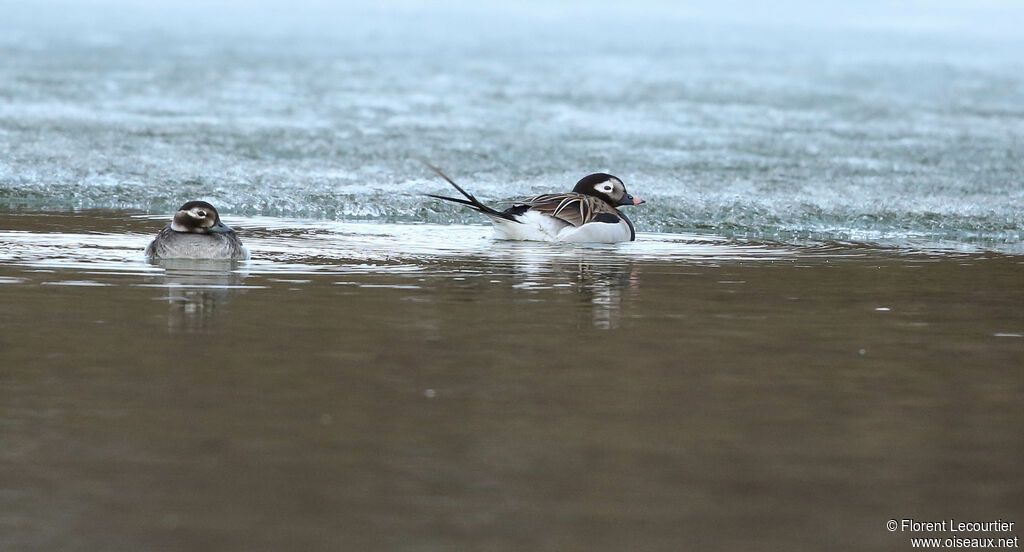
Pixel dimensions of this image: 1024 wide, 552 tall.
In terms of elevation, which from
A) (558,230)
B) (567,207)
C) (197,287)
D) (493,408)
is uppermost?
(567,207)

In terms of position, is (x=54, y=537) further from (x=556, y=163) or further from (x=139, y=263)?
(x=556, y=163)

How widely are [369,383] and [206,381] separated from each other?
1.91 ft

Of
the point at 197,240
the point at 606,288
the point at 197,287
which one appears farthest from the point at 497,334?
the point at 197,240

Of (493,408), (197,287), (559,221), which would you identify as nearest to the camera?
(493,408)

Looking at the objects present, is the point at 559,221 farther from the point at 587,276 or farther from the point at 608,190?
the point at 587,276

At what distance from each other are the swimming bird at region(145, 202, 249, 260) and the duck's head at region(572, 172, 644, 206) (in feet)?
11.2

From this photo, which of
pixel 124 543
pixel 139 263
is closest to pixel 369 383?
pixel 124 543

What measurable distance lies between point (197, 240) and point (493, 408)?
15.7ft

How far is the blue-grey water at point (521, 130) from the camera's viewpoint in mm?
13852

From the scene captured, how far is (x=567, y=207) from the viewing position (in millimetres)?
12125

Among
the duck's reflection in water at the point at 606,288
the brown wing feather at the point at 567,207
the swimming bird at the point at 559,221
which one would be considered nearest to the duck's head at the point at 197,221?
the swimming bird at the point at 559,221

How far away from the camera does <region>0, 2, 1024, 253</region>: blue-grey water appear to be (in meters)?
13.9

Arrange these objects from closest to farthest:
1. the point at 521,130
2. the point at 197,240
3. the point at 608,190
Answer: the point at 197,240 < the point at 608,190 < the point at 521,130

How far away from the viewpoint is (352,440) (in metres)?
5.28
